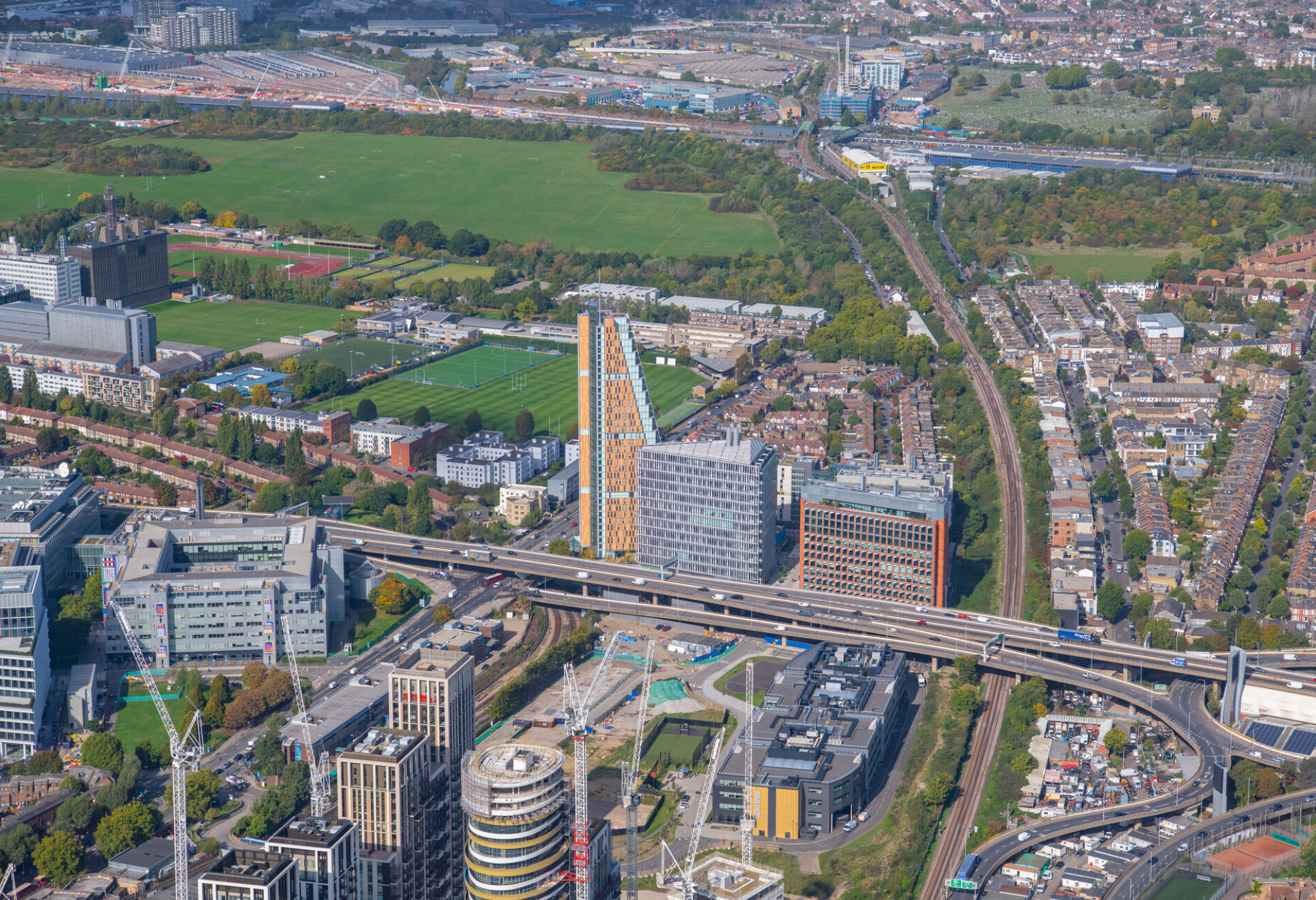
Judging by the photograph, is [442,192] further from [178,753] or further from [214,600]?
[178,753]

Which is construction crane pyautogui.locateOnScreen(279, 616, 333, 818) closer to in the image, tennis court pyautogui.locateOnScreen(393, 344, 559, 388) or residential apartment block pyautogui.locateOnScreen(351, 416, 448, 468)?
residential apartment block pyautogui.locateOnScreen(351, 416, 448, 468)

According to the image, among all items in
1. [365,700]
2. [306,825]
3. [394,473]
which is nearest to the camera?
[306,825]

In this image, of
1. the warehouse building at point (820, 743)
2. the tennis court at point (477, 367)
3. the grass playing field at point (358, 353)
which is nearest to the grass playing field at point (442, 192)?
the tennis court at point (477, 367)

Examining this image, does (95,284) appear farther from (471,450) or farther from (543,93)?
(543,93)

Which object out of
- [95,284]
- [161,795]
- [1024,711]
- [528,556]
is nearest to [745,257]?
[95,284]

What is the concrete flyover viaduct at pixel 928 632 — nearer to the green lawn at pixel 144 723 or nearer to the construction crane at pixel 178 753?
the construction crane at pixel 178 753

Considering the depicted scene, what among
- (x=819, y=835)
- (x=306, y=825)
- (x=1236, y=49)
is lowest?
(x=819, y=835)
